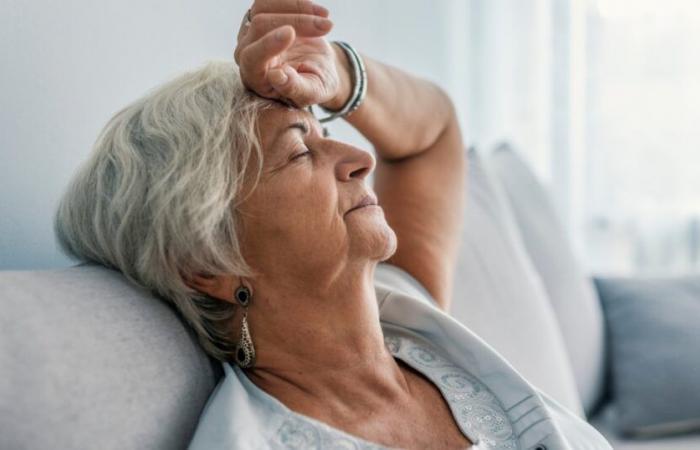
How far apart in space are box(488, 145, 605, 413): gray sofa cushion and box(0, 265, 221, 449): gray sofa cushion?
1242mm

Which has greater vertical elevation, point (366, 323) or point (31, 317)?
point (31, 317)

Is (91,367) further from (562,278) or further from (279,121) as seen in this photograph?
(562,278)

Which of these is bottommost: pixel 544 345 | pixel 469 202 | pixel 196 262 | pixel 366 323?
pixel 544 345

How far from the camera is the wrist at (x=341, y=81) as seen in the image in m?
1.50

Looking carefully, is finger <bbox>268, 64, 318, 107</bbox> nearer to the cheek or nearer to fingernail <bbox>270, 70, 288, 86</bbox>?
fingernail <bbox>270, 70, 288, 86</bbox>

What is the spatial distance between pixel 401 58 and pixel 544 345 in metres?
1.03

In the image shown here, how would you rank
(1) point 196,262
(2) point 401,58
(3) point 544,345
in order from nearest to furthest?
1. (1) point 196,262
2. (3) point 544,345
3. (2) point 401,58

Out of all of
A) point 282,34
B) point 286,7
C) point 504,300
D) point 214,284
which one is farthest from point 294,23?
point 504,300

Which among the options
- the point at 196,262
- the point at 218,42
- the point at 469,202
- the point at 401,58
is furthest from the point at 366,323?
the point at 401,58

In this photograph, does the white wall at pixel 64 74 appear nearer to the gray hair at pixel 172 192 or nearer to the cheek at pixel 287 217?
the gray hair at pixel 172 192

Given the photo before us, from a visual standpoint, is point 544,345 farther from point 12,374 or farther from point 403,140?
point 12,374

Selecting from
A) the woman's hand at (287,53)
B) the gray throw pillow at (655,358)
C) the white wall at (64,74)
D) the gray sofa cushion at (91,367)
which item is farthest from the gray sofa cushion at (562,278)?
the gray sofa cushion at (91,367)

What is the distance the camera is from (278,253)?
1246mm

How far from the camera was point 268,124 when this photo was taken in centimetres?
128
